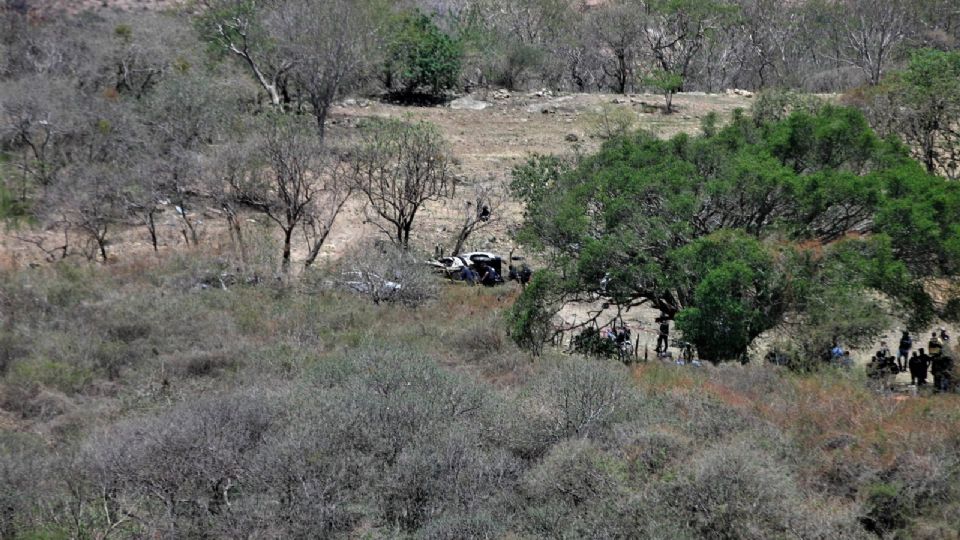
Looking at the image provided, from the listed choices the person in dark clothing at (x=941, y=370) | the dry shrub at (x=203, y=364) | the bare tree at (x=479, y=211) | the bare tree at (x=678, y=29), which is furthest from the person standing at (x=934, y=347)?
the bare tree at (x=678, y=29)

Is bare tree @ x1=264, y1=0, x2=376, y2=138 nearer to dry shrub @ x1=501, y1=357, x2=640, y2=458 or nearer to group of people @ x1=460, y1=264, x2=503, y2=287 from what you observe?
group of people @ x1=460, y1=264, x2=503, y2=287

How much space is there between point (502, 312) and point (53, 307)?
828cm

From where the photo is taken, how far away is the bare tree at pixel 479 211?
22938mm

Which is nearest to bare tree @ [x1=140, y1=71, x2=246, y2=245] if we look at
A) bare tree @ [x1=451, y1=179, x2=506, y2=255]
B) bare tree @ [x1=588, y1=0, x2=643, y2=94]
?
bare tree @ [x1=451, y1=179, x2=506, y2=255]

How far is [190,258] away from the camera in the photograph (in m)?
20.4

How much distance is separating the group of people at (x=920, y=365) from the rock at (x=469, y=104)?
19562 millimetres

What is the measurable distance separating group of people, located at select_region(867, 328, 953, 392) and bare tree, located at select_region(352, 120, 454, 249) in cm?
1051

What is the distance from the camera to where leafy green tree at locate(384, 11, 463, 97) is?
34.1 m

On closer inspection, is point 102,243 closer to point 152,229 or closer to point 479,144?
point 152,229

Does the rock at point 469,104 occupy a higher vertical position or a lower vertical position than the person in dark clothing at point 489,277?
higher

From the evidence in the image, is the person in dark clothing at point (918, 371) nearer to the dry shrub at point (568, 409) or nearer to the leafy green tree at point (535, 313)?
the dry shrub at point (568, 409)

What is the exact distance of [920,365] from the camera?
1565 centimetres

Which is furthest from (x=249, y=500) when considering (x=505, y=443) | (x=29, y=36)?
(x=29, y=36)

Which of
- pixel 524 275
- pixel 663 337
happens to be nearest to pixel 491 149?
pixel 524 275
